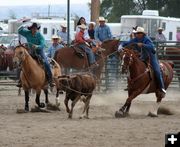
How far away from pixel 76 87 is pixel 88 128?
1.86 m

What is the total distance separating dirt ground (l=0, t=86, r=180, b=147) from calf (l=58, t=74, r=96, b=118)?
0.35 meters

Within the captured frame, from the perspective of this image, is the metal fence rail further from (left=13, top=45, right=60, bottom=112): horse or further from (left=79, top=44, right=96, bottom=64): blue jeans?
(left=13, top=45, right=60, bottom=112): horse

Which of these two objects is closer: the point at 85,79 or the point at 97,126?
the point at 97,126

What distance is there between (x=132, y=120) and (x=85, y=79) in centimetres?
118

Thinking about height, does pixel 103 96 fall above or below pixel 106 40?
below

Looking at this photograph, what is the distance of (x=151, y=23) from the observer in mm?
37875

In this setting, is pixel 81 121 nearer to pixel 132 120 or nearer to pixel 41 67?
pixel 132 120

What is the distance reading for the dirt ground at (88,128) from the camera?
10.3m

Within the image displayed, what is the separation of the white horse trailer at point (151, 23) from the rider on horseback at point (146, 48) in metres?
22.2

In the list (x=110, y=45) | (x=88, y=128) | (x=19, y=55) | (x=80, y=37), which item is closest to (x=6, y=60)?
(x=110, y=45)

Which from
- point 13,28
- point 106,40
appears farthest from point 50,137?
point 13,28

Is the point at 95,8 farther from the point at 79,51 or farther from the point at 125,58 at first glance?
the point at 125,58

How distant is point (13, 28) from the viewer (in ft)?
147

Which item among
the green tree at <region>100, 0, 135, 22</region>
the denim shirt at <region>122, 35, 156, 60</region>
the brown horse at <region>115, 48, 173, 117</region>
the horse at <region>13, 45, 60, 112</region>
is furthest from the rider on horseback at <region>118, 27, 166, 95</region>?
the green tree at <region>100, 0, 135, 22</region>
